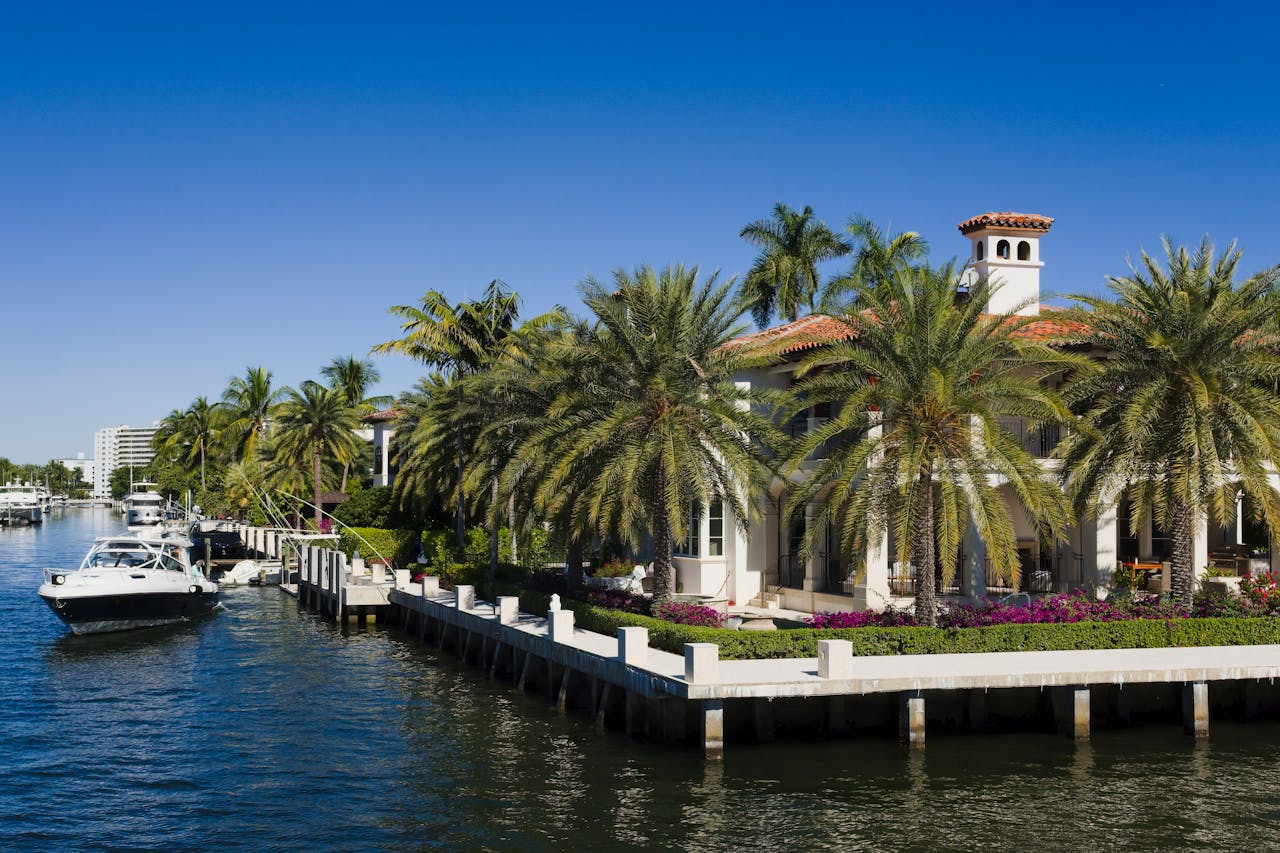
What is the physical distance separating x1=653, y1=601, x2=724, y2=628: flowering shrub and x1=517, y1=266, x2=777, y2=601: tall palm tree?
501 millimetres

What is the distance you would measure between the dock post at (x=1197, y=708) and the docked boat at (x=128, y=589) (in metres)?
32.8

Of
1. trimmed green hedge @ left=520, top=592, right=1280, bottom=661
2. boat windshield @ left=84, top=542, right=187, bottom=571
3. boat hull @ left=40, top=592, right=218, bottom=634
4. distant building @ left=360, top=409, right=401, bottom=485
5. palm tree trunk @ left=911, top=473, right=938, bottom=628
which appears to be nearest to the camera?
trimmed green hedge @ left=520, top=592, right=1280, bottom=661

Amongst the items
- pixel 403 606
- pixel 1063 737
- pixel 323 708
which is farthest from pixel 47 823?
pixel 403 606

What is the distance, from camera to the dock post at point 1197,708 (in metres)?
24.4

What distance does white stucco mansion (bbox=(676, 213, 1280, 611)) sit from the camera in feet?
107

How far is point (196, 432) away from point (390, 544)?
63.2 m

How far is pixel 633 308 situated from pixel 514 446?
11119mm

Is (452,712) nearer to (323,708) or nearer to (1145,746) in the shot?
(323,708)

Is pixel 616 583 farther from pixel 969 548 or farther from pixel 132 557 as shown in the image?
pixel 132 557

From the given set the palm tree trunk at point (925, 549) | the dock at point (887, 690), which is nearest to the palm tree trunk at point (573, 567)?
the dock at point (887, 690)

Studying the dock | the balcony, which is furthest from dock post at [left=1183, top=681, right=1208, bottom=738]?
the balcony

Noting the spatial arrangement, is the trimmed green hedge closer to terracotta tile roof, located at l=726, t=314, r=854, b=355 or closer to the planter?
terracotta tile roof, located at l=726, t=314, r=854, b=355

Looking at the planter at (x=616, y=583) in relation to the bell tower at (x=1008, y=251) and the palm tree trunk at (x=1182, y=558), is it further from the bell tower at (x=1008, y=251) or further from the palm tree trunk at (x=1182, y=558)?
the palm tree trunk at (x=1182, y=558)

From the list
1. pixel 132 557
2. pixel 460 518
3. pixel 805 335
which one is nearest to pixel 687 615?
pixel 805 335
